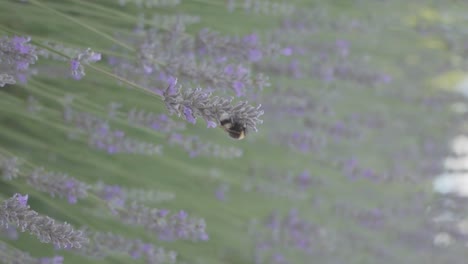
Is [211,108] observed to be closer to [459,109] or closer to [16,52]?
[16,52]

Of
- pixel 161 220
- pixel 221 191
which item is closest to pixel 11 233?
pixel 161 220

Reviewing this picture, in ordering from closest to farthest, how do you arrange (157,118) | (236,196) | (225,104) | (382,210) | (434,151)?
1. (225,104)
2. (157,118)
3. (236,196)
4. (382,210)
5. (434,151)

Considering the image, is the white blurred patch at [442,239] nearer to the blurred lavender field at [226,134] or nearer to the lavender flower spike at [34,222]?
the blurred lavender field at [226,134]

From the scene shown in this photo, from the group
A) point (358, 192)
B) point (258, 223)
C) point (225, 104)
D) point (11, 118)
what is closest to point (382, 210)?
point (358, 192)

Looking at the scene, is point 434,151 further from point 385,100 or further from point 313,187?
point 313,187

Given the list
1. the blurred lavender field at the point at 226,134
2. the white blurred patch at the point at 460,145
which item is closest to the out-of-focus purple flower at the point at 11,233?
the blurred lavender field at the point at 226,134

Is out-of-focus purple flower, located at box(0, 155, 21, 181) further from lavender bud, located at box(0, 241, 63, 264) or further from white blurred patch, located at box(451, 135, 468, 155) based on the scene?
white blurred patch, located at box(451, 135, 468, 155)
